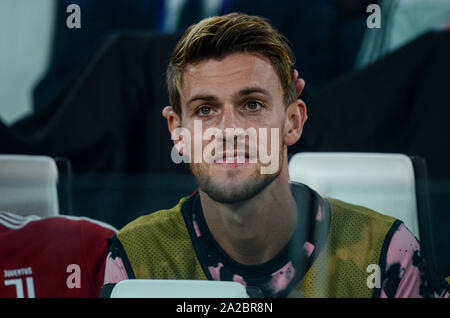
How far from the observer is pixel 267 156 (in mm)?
1320

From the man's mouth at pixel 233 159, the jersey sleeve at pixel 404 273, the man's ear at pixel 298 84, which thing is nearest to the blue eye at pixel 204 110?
the man's mouth at pixel 233 159

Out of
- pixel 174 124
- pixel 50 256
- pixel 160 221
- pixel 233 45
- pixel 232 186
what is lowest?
pixel 50 256

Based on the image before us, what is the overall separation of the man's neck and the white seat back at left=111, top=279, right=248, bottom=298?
0.40 ft

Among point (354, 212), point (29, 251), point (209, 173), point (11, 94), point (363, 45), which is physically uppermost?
point (363, 45)

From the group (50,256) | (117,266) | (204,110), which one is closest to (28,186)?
(50,256)

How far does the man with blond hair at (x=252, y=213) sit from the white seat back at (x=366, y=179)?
0.18ft

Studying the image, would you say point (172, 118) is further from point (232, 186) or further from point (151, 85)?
point (151, 85)

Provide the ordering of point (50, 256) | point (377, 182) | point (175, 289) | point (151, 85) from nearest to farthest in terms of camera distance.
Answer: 1. point (175, 289)
2. point (377, 182)
3. point (50, 256)
4. point (151, 85)

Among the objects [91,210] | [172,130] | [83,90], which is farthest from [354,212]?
[83,90]

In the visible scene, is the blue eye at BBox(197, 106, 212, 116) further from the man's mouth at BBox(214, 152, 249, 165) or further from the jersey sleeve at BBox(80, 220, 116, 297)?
the jersey sleeve at BBox(80, 220, 116, 297)

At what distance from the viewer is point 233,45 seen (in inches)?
51.1

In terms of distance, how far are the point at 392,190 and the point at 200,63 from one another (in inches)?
22.7

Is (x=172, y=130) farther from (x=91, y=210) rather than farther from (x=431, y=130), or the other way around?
(x=431, y=130)

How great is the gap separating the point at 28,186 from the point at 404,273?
1003 mm
